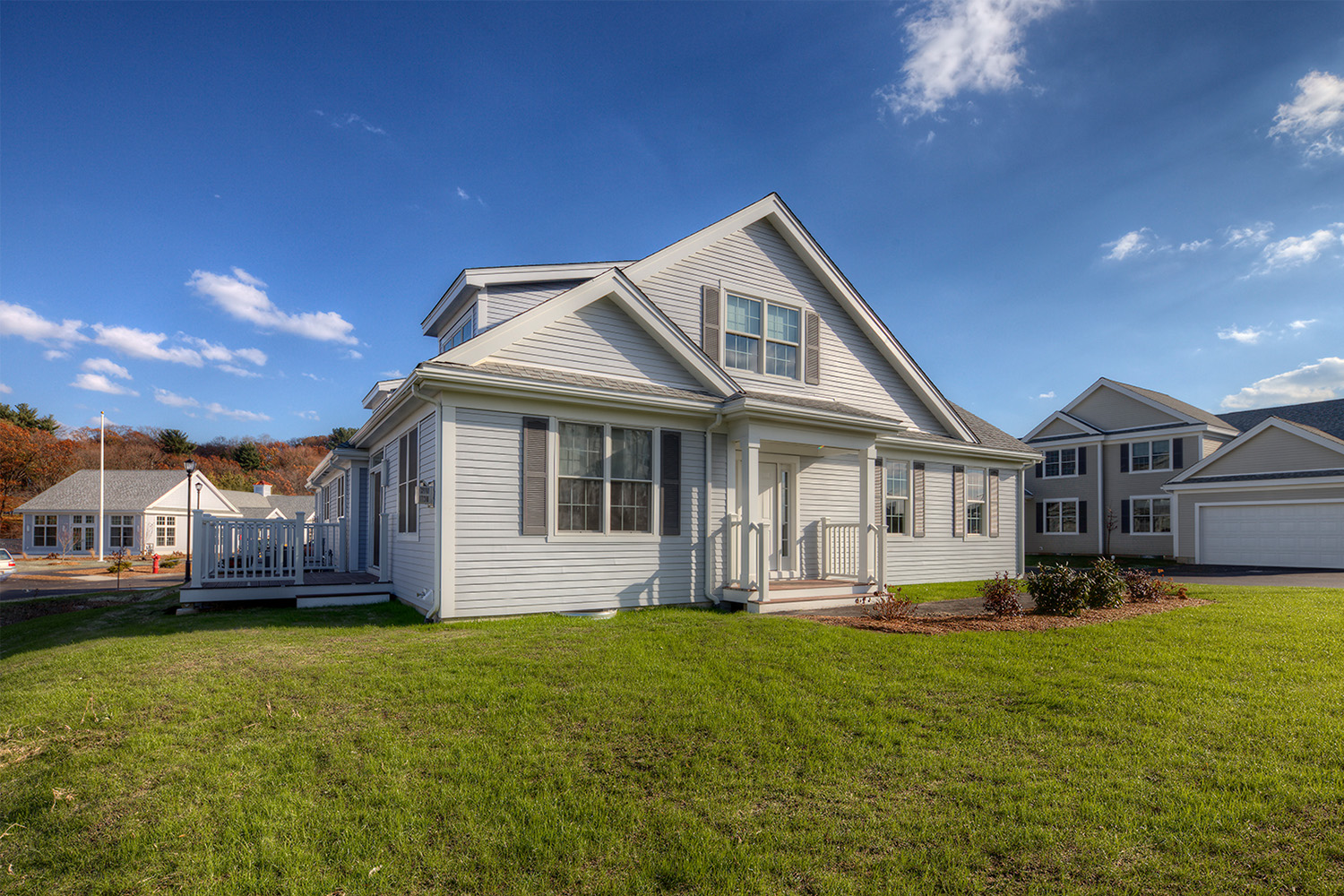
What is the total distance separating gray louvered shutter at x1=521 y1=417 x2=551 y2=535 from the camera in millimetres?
9141

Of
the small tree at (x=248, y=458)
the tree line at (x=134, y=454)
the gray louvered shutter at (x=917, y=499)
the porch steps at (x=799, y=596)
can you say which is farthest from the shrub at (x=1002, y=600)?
the small tree at (x=248, y=458)

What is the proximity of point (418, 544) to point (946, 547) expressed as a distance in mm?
11279

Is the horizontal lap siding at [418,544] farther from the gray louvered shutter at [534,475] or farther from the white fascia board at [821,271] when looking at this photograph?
the white fascia board at [821,271]

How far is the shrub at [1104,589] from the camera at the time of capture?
32.6 ft

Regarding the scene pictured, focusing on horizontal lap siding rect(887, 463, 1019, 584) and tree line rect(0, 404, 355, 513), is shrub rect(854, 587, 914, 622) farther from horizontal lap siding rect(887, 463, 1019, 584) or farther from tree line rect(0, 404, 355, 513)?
tree line rect(0, 404, 355, 513)

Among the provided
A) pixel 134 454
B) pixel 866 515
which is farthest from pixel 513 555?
pixel 134 454

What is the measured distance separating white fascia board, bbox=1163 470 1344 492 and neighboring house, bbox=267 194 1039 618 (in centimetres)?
1407

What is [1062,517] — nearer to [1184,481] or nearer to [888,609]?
[1184,481]

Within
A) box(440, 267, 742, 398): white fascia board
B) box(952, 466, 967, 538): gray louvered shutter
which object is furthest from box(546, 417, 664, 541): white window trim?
box(952, 466, 967, 538): gray louvered shutter

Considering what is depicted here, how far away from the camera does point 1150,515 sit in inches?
1046

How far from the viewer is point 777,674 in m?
5.94

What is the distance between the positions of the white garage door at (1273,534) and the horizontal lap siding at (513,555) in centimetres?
2284

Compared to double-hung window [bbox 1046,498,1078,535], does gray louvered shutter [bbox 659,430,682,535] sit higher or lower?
higher

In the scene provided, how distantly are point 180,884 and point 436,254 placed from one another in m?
16.6
